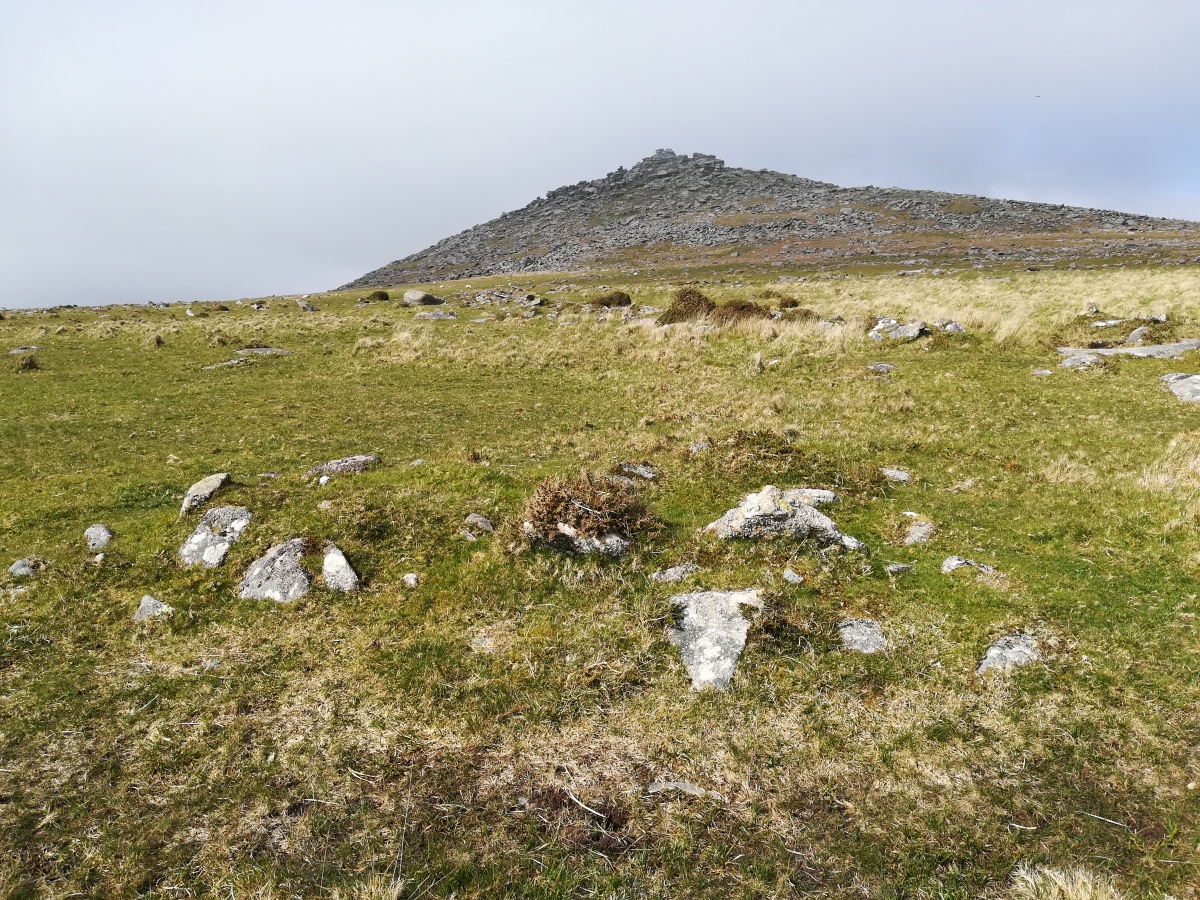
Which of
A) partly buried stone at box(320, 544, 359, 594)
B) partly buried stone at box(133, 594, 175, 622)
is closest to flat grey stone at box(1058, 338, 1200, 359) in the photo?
partly buried stone at box(320, 544, 359, 594)

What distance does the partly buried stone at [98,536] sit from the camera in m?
12.2

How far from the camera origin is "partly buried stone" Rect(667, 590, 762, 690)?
29.1 ft

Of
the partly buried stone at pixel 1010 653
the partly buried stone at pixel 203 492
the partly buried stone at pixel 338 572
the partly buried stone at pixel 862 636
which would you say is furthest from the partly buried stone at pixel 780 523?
the partly buried stone at pixel 203 492

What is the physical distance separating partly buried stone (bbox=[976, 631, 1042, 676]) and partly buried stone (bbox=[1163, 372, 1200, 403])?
17334 millimetres

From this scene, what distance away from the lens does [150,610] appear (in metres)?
10.5

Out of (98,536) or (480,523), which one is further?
(480,523)

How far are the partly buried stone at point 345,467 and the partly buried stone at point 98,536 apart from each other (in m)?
4.00

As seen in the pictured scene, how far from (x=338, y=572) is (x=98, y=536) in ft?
18.8

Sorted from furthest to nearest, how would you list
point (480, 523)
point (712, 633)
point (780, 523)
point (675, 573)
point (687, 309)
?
1. point (687, 309)
2. point (480, 523)
3. point (780, 523)
4. point (675, 573)
5. point (712, 633)

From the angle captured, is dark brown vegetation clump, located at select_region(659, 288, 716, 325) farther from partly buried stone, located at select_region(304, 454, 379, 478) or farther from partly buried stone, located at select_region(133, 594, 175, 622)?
partly buried stone, located at select_region(133, 594, 175, 622)

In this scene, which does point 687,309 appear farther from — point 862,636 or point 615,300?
point 862,636

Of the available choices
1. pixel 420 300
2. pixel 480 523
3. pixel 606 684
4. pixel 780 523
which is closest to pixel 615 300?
pixel 420 300

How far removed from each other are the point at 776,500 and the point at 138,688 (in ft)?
36.7

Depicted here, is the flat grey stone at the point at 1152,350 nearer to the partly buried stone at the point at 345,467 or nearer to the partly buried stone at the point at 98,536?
the partly buried stone at the point at 345,467
